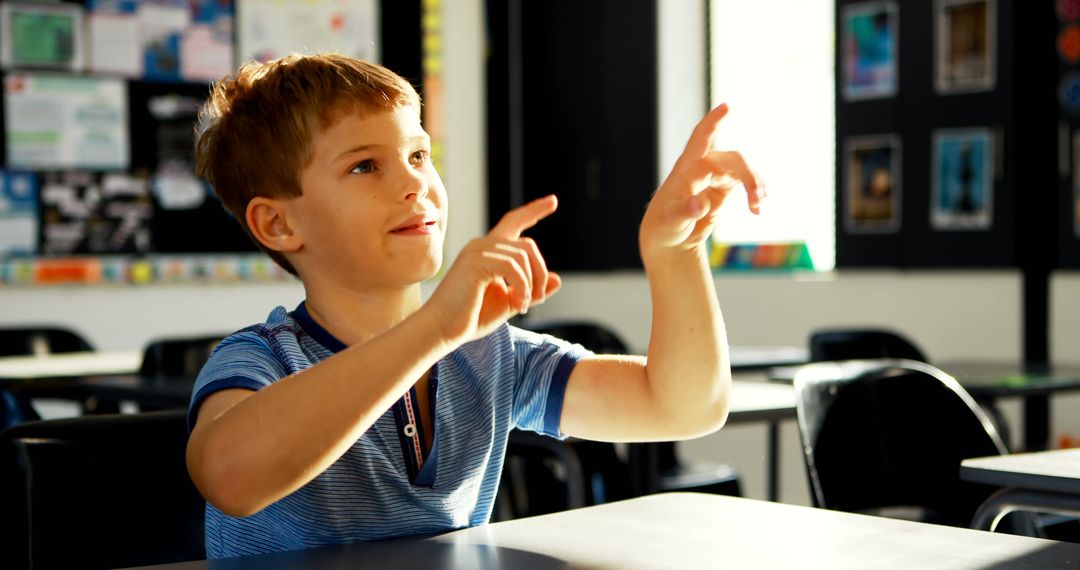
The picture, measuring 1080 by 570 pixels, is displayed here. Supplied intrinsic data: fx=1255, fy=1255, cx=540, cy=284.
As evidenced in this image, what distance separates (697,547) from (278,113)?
1.96 feet

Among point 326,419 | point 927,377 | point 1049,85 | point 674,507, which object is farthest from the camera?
point 1049,85

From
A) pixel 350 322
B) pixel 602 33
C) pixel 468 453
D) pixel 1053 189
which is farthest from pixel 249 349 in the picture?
pixel 602 33

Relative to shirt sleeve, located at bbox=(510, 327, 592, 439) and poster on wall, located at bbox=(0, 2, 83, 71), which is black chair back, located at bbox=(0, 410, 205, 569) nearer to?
shirt sleeve, located at bbox=(510, 327, 592, 439)

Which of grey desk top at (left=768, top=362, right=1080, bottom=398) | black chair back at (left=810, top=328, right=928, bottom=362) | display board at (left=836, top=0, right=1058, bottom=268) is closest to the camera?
grey desk top at (left=768, top=362, right=1080, bottom=398)

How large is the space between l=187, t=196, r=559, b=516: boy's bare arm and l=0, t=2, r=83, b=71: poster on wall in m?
4.51

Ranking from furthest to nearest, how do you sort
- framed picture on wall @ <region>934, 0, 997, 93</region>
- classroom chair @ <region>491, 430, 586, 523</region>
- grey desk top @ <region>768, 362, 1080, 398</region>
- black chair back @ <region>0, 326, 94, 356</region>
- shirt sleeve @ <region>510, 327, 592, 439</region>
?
framed picture on wall @ <region>934, 0, 997, 93</region>
black chair back @ <region>0, 326, 94, 356</region>
grey desk top @ <region>768, 362, 1080, 398</region>
classroom chair @ <region>491, 430, 586, 523</region>
shirt sleeve @ <region>510, 327, 592, 439</region>

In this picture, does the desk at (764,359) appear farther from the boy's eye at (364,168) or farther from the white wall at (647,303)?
the boy's eye at (364,168)

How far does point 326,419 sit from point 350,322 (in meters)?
0.30

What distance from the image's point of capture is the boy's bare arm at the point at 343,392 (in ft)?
3.24

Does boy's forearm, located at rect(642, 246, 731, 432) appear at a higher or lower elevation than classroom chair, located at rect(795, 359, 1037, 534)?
higher

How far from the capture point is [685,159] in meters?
1.12

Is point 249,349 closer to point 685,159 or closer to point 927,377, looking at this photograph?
point 685,159

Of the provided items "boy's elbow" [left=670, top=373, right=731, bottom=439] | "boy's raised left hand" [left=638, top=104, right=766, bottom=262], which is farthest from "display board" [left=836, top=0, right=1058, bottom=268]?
"boy's raised left hand" [left=638, top=104, right=766, bottom=262]

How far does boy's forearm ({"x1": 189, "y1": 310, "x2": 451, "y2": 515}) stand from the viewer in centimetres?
99
